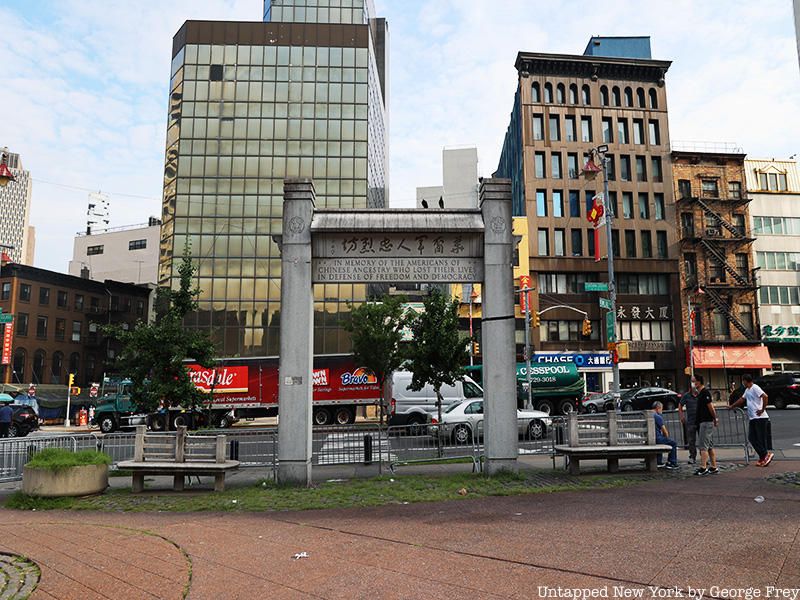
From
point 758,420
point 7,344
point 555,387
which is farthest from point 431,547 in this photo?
point 7,344

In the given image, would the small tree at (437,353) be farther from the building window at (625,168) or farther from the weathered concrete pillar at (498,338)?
the building window at (625,168)

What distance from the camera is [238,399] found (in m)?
33.3

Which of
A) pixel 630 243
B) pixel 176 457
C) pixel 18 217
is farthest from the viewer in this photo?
pixel 18 217

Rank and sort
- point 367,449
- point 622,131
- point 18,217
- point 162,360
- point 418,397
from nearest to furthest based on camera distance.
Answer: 1. point 367,449
2. point 162,360
3. point 418,397
4. point 622,131
5. point 18,217

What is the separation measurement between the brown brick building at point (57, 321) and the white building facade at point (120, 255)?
32.7ft

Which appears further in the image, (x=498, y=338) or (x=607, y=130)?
(x=607, y=130)

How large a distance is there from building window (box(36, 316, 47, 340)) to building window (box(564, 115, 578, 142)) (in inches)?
2088

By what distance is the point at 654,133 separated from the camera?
178 feet

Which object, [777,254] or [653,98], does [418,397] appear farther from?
[653,98]

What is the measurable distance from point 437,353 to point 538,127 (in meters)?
32.4

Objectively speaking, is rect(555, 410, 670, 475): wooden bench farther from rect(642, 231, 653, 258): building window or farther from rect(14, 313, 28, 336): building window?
rect(14, 313, 28, 336): building window

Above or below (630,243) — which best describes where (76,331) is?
below

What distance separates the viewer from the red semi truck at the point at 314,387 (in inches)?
1299

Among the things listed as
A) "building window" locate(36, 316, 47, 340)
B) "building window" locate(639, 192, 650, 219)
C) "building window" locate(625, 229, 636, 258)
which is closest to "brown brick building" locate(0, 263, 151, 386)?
"building window" locate(36, 316, 47, 340)
